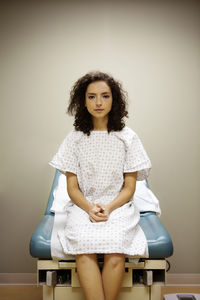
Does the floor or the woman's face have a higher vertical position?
the woman's face

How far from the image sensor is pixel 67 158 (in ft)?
6.14

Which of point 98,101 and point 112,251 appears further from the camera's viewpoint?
point 98,101

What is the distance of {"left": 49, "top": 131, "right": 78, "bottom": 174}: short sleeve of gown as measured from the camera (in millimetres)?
1859

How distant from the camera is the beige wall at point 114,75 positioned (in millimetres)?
2572

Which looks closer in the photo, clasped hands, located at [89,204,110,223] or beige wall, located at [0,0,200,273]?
clasped hands, located at [89,204,110,223]

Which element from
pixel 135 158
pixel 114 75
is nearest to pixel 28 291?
pixel 135 158

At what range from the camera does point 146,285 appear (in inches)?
67.7

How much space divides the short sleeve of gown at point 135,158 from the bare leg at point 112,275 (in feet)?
1.57

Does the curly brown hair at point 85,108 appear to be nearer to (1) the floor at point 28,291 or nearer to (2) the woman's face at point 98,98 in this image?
(2) the woman's face at point 98,98

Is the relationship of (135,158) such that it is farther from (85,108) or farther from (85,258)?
(85,258)

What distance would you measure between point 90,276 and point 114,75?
1528mm

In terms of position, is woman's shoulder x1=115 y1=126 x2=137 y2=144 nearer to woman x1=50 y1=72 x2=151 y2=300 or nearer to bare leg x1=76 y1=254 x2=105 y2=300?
woman x1=50 y1=72 x2=151 y2=300

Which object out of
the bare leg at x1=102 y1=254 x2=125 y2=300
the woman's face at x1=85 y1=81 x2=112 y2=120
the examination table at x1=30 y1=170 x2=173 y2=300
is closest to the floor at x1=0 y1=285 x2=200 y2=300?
the examination table at x1=30 y1=170 x2=173 y2=300

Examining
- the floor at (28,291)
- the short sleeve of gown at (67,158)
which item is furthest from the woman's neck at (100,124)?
the floor at (28,291)
